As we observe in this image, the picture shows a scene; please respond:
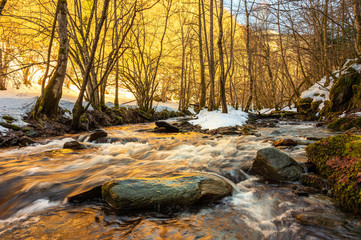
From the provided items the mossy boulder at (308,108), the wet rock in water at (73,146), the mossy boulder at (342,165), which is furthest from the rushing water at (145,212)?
the mossy boulder at (308,108)

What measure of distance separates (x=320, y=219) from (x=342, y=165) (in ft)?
2.61

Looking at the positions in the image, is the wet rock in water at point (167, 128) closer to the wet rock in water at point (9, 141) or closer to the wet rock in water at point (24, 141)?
the wet rock in water at point (24, 141)

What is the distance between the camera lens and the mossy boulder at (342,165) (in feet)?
6.76

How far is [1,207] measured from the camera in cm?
246

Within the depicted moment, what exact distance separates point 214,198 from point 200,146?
10.0 ft

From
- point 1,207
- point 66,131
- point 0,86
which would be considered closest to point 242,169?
point 1,207

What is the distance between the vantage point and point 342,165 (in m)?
2.44

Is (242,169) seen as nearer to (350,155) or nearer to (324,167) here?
(324,167)

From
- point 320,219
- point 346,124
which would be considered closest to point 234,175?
point 320,219

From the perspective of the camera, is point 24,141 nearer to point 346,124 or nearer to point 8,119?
point 8,119

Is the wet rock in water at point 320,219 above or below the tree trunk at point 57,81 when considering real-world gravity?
below

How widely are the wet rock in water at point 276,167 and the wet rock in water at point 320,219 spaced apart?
3.00 ft

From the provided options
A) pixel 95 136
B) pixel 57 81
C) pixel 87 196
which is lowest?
pixel 87 196

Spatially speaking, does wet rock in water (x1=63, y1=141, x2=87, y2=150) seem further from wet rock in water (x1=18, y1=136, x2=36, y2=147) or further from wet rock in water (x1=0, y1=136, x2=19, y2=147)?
wet rock in water (x1=0, y1=136, x2=19, y2=147)
